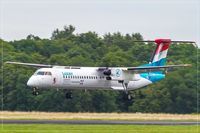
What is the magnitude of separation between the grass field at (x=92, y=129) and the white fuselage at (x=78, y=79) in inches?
667

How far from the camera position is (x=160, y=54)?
92625 mm

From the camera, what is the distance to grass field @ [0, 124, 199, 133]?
60406mm

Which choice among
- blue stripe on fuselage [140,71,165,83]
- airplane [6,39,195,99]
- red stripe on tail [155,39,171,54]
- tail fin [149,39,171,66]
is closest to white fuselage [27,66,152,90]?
airplane [6,39,195,99]

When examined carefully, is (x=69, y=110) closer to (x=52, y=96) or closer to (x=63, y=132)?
(x=52, y=96)

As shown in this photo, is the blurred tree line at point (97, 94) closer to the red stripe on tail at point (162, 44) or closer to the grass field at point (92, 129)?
the red stripe on tail at point (162, 44)

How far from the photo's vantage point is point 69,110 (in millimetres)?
106750

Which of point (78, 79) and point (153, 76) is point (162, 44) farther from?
point (78, 79)

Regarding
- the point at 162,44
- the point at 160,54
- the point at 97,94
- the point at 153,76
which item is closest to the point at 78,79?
the point at 153,76

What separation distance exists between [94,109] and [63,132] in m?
49.1

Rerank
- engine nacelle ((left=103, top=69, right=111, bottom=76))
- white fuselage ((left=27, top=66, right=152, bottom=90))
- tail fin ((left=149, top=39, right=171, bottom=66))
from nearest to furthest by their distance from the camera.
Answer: white fuselage ((left=27, top=66, right=152, bottom=90)) → engine nacelle ((left=103, top=69, right=111, bottom=76)) → tail fin ((left=149, top=39, right=171, bottom=66))

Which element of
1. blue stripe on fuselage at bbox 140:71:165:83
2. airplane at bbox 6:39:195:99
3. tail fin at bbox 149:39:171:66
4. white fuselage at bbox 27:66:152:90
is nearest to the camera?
white fuselage at bbox 27:66:152:90

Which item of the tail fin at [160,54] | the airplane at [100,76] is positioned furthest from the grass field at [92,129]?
Result: the tail fin at [160,54]

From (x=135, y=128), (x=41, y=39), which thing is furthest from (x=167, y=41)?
(x=41, y=39)

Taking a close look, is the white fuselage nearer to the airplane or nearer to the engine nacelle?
the airplane
